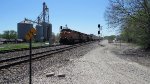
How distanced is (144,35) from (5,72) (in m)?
26.5

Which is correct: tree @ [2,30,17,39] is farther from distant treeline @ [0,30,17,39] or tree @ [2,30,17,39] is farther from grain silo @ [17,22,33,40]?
grain silo @ [17,22,33,40]

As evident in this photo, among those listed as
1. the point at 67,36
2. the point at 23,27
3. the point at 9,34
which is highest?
the point at 23,27

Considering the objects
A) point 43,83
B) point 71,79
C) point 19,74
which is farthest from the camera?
point 19,74

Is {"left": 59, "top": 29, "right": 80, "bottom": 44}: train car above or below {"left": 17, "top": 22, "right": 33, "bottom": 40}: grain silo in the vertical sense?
below

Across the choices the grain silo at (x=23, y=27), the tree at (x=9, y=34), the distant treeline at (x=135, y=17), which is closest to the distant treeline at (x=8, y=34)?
the tree at (x=9, y=34)

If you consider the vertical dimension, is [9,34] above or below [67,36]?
above

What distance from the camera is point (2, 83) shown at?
1267cm

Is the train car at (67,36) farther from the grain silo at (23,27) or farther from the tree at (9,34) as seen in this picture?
the tree at (9,34)

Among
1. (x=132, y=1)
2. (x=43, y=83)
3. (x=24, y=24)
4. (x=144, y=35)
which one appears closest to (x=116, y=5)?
(x=132, y=1)

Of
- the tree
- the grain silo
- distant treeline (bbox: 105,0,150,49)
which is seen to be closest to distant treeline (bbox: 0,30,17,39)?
the tree

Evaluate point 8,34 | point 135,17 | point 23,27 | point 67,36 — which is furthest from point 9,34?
point 135,17

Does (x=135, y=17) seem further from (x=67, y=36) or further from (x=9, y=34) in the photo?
(x=9, y=34)

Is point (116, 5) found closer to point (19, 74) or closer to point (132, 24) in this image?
point (132, 24)

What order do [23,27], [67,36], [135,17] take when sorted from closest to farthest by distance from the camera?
[135,17], [67,36], [23,27]
